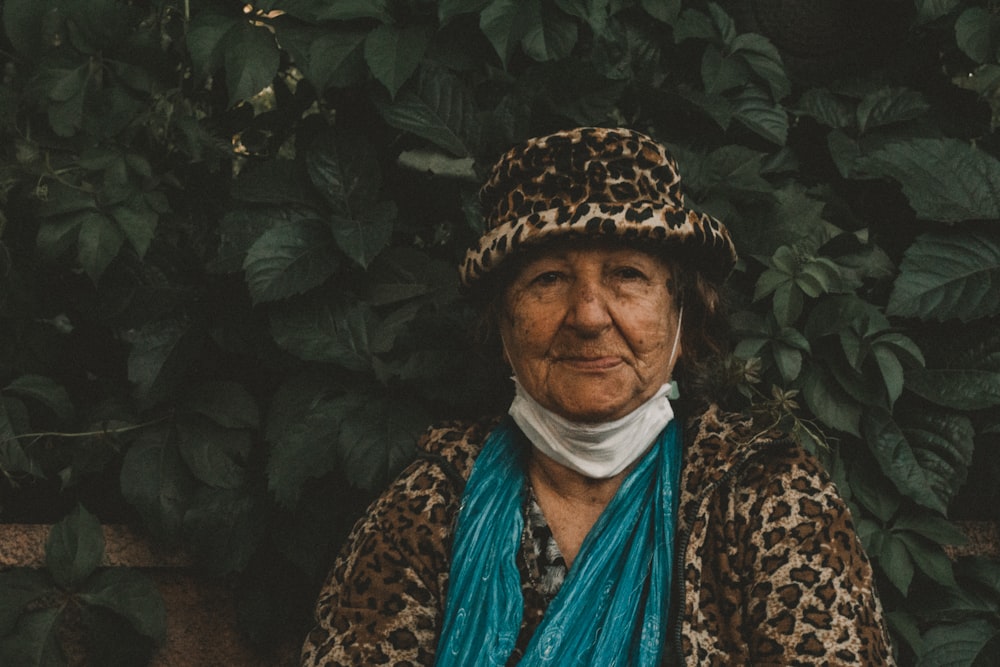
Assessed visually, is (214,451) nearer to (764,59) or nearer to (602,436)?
(602,436)

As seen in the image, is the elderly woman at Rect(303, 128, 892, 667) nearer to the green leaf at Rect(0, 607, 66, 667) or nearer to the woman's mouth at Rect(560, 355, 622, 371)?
the woman's mouth at Rect(560, 355, 622, 371)

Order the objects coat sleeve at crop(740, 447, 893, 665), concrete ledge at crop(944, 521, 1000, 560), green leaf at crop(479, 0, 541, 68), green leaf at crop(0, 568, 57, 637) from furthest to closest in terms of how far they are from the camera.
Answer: concrete ledge at crop(944, 521, 1000, 560)
green leaf at crop(0, 568, 57, 637)
green leaf at crop(479, 0, 541, 68)
coat sleeve at crop(740, 447, 893, 665)

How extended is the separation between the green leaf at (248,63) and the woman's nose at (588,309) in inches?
35.4

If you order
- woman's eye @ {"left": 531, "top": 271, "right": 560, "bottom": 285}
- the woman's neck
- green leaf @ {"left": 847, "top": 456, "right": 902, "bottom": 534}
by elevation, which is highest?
woman's eye @ {"left": 531, "top": 271, "right": 560, "bottom": 285}

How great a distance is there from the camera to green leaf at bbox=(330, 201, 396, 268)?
2172 millimetres

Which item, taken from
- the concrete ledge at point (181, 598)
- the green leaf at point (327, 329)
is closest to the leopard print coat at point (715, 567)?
the green leaf at point (327, 329)

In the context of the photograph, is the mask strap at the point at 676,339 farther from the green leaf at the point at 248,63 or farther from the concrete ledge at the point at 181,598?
the concrete ledge at the point at 181,598

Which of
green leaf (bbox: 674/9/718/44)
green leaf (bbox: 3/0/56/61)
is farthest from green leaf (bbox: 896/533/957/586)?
green leaf (bbox: 3/0/56/61)

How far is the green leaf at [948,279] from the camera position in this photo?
2.20 m

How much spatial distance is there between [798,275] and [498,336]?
0.70 metres

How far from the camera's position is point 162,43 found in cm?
240

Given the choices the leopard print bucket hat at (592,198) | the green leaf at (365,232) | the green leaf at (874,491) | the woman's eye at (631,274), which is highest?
the leopard print bucket hat at (592,198)

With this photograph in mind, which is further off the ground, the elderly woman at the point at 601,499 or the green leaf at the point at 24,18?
the green leaf at the point at 24,18

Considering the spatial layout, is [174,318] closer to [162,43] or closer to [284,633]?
[162,43]
